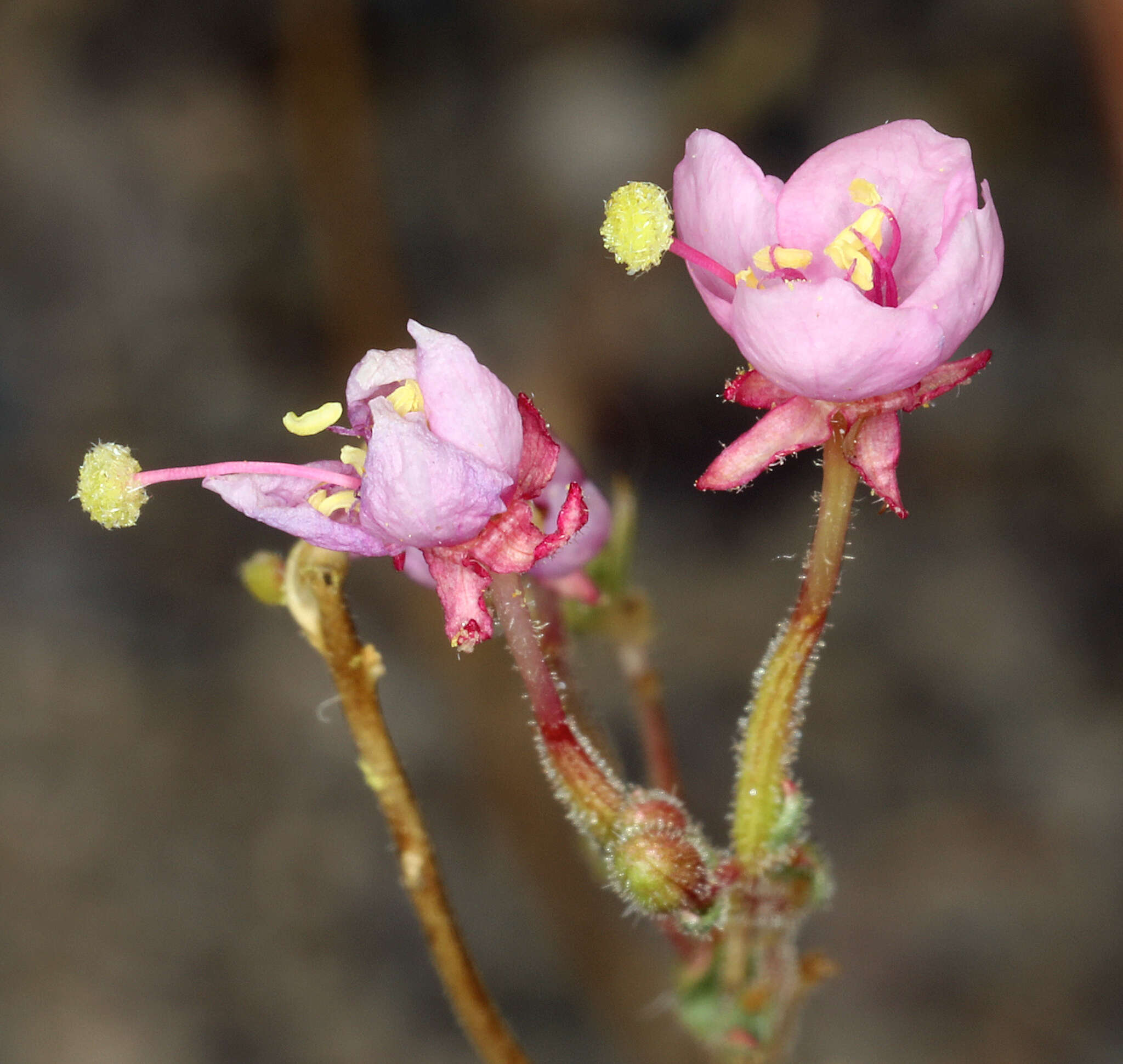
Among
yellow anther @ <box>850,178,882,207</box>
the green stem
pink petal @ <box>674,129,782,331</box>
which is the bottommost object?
the green stem

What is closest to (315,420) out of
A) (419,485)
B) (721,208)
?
(419,485)

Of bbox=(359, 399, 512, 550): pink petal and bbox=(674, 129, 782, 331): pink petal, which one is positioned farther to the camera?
bbox=(674, 129, 782, 331): pink petal

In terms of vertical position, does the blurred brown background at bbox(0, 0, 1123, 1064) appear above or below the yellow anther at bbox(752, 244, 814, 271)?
above

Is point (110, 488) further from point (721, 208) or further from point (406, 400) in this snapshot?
point (721, 208)

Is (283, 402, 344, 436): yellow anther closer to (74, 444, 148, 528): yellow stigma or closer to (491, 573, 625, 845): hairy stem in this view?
(74, 444, 148, 528): yellow stigma

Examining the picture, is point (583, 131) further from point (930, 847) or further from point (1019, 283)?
point (930, 847)

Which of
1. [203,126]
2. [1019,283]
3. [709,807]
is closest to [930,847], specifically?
[709,807]

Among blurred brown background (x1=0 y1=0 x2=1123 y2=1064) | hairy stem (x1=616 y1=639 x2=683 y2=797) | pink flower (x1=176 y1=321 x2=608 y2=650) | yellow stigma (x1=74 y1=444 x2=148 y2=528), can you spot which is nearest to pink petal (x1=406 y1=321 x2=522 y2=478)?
pink flower (x1=176 y1=321 x2=608 y2=650)
